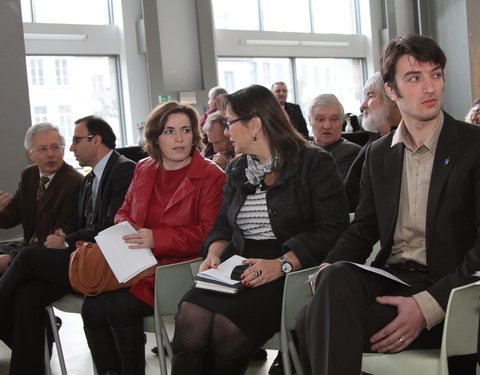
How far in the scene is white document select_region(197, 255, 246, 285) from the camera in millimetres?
2416

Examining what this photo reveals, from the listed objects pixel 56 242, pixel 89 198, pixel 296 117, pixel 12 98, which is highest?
pixel 12 98

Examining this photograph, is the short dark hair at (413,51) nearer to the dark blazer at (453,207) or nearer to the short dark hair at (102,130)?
the dark blazer at (453,207)

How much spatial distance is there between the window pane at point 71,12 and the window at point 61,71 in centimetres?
65

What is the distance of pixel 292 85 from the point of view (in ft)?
42.3

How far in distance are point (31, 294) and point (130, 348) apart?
0.63 metres

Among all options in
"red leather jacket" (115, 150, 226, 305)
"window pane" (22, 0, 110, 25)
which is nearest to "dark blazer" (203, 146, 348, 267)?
"red leather jacket" (115, 150, 226, 305)

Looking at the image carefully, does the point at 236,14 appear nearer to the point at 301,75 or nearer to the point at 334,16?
the point at 301,75

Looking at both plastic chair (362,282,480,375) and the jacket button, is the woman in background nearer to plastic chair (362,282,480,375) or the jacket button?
the jacket button

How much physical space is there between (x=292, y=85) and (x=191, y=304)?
10.9m

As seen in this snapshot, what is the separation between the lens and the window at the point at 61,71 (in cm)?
997

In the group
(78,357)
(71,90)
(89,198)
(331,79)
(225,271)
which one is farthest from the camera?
(331,79)

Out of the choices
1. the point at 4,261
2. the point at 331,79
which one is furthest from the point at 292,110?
the point at 331,79

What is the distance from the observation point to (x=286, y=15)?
500 inches

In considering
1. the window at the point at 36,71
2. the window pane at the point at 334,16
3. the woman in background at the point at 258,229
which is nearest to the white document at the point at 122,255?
the woman in background at the point at 258,229
